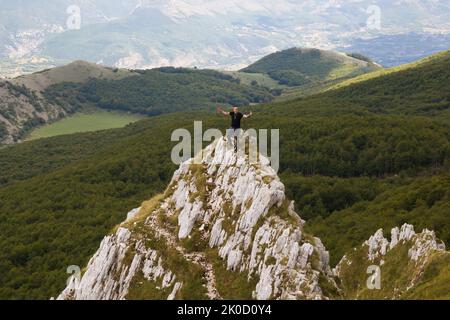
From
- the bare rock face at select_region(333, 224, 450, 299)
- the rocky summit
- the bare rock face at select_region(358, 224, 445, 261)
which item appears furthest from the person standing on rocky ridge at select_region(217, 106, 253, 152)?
the bare rock face at select_region(358, 224, 445, 261)

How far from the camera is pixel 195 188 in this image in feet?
217

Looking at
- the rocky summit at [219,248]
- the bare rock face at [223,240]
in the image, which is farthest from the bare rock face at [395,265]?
the bare rock face at [223,240]

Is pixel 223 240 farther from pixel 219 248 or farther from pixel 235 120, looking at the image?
pixel 235 120

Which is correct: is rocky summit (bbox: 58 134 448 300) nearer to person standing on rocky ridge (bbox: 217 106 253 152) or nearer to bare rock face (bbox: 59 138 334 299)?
bare rock face (bbox: 59 138 334 299)

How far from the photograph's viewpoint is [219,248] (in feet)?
192

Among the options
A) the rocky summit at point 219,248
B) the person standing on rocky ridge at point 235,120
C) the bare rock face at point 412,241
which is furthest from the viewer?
the bare rock face at point 412,241

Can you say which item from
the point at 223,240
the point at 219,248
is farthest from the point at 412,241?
the point at 219,248

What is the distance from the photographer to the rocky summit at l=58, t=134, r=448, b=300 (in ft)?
173

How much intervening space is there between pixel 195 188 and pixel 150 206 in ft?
21.5

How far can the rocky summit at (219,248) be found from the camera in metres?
52.8

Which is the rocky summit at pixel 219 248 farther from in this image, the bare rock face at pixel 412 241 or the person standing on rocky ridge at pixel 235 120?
the person standing on rocky ridge at pixel 235 120
